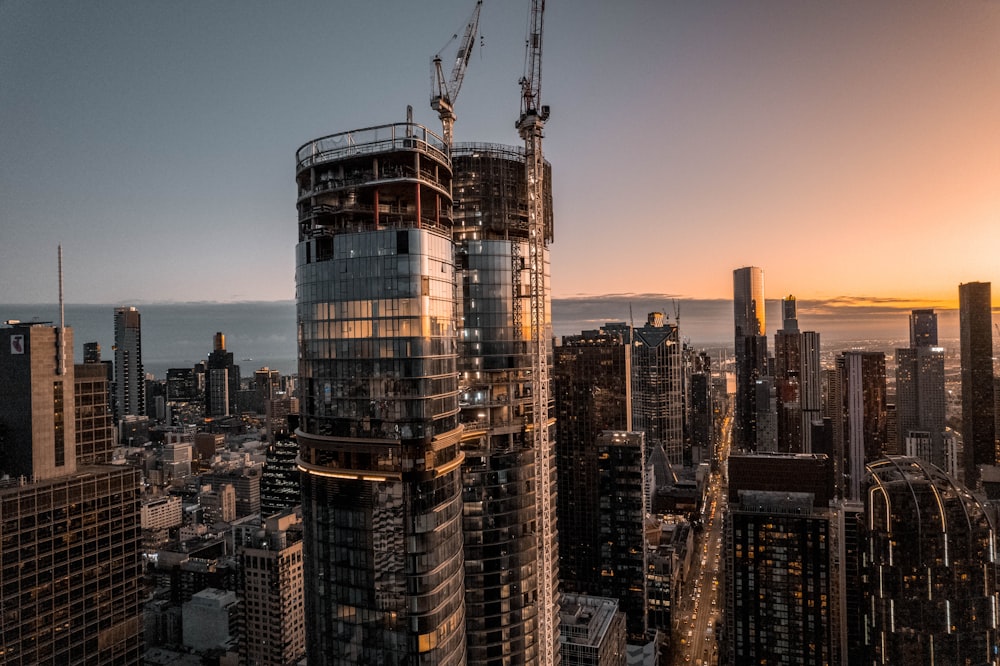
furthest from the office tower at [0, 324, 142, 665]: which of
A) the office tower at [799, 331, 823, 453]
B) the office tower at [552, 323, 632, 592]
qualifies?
the office tower at [799, 331, 823, 453]

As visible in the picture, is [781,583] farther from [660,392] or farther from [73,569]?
[660,392]

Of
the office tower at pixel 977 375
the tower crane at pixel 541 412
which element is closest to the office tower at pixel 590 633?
the tower crane at pixel 541 412

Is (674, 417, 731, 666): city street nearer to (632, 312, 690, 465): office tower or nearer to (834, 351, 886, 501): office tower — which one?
(632, 312, 690, 465): office tower

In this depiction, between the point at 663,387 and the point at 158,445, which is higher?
the point at 663,387

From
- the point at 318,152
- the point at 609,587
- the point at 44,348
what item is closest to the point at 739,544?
the point at 609,587

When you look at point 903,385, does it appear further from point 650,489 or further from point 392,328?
point 392,328

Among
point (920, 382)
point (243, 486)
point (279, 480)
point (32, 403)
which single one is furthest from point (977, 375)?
point (243, 486)
